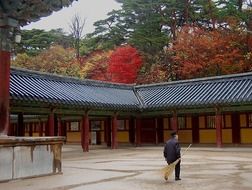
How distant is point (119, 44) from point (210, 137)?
20.8m

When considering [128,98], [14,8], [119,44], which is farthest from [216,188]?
[119,44]

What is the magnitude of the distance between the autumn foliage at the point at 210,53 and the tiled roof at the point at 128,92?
19.7 ft

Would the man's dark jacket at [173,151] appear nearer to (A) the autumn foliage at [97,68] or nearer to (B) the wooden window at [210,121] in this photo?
(B) the wooden window at [210,121]

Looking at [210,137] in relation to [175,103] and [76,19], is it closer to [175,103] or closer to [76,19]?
[175,103]

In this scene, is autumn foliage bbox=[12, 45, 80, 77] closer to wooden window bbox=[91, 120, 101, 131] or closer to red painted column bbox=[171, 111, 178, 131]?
wooden window bbox=[91, 120, 101, 131]

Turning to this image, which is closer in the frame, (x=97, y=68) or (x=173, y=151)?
(x=173, y=151)

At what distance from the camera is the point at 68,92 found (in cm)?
2533

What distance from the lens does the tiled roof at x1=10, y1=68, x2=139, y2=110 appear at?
21202mm

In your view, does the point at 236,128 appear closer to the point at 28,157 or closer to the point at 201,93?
the point at 201,93

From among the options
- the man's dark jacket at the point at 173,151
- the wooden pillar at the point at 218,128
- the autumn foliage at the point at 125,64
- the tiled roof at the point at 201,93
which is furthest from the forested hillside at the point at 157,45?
the man's dark jacket at the point at 173,151

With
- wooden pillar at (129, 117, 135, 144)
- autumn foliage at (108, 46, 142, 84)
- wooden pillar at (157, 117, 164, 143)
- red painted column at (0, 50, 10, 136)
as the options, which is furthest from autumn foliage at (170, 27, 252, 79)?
red painted column at (0, 50, 10, 136)

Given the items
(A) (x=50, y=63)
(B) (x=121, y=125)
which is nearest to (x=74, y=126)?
(B) (x=121, y=125)

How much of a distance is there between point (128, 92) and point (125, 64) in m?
9.46

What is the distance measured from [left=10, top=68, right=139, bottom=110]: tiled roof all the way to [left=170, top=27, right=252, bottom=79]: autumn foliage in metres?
7.35
